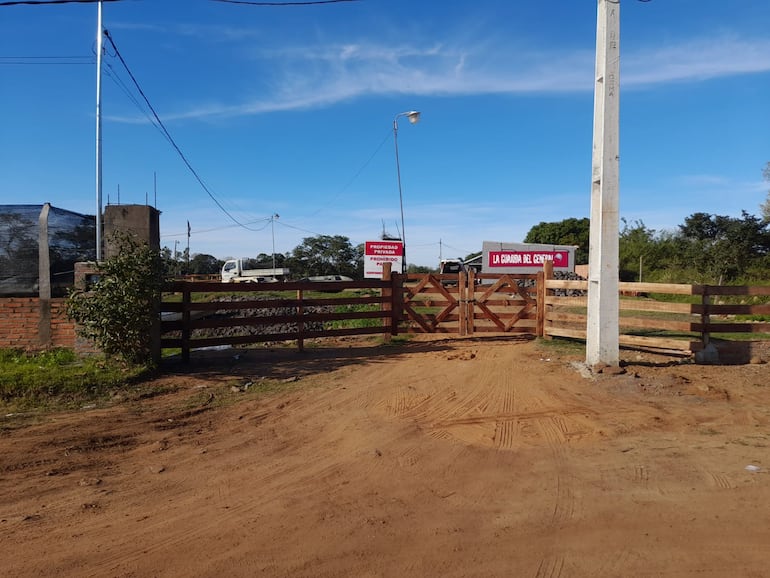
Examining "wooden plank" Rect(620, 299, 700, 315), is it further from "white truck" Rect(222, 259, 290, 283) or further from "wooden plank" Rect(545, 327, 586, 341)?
"white truck" Rect(222, 259, 290, 283)

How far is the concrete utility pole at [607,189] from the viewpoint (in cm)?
892

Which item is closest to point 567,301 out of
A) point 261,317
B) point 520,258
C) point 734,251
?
point 261,317

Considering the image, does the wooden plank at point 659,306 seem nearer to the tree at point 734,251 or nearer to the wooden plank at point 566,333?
the wooden plank at point 566,333

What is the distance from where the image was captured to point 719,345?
988 centimetres

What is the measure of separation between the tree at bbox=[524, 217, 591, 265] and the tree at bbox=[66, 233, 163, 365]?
64.9 meters

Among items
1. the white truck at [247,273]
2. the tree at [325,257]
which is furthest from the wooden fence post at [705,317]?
the tree at [325,257]

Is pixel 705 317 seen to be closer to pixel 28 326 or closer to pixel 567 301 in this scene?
pixel 567 301

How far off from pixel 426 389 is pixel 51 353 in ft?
22.5

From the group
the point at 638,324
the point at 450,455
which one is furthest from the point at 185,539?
the point at 638,324

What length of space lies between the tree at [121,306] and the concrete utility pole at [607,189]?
7.22 meters

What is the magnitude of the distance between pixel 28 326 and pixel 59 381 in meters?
3.44

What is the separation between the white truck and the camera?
141ft

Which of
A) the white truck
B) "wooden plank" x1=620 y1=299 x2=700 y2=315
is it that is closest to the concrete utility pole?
"wooden plank" x1=620 y1=299 x2=700 y2=315

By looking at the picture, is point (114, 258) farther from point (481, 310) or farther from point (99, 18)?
point (99, 18)
